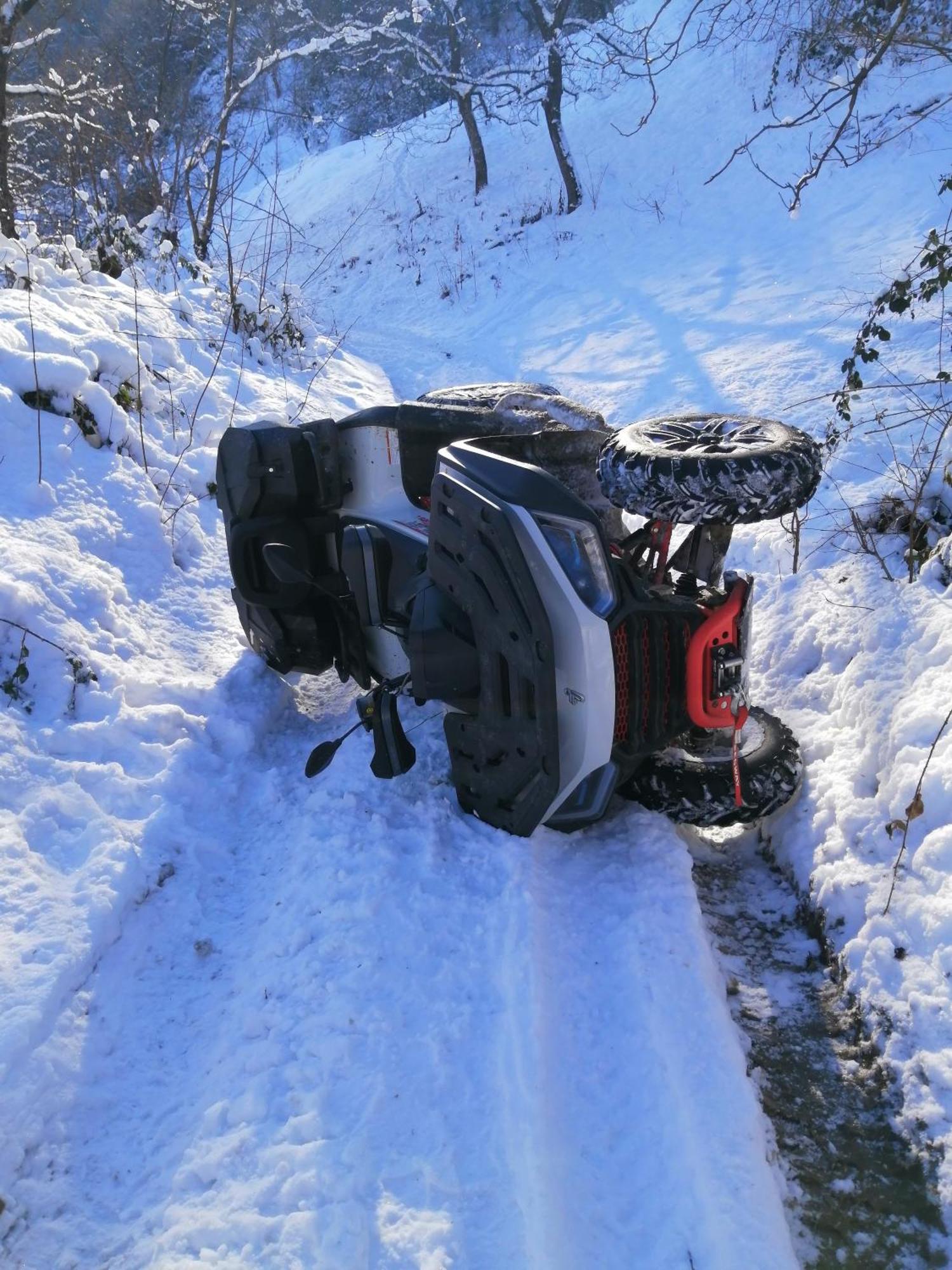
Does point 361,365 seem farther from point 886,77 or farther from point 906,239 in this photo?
point 886,77

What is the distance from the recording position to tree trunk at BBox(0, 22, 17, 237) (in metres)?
6.98

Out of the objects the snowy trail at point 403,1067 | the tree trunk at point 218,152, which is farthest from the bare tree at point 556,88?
the snowy trail at point 403,1067

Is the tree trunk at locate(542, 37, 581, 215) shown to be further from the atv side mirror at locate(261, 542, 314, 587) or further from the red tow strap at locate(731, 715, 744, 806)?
the red tow strap at locate(731, 715, 744, 806)

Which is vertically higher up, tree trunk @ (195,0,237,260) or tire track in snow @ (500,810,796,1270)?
tree trunk @ (195,0,237,260)

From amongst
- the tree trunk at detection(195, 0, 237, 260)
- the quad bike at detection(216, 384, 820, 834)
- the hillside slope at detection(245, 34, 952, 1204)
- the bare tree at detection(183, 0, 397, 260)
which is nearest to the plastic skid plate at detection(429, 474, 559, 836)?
the quad bike at detection(216, 384, 820, 834)

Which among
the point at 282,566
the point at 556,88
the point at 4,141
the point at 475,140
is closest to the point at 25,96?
the point at 4,141

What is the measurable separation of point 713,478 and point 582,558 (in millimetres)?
411

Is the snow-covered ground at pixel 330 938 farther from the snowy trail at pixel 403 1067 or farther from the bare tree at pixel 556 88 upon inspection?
the bare tree at pixel 556 88

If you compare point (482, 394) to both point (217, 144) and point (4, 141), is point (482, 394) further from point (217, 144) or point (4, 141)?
point (217, 144)

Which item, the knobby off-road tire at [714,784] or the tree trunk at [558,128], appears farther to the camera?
the tree trunk at [558,128]

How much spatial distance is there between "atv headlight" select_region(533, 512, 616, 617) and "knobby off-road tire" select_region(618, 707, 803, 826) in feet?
2.42

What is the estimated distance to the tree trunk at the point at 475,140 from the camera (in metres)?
18.6

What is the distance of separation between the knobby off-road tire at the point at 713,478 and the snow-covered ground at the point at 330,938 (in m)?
0.95

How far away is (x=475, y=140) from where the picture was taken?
19.3m
